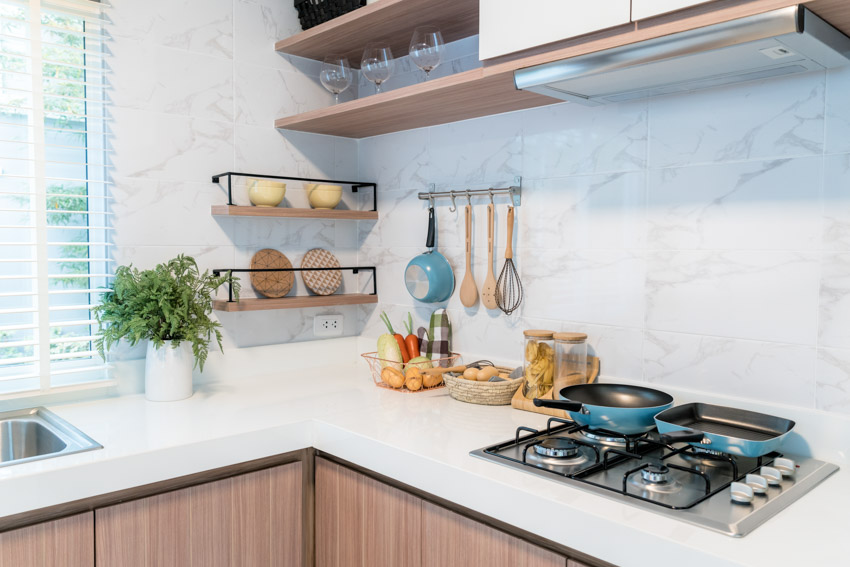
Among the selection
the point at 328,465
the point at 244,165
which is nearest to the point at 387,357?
the point at 328,465

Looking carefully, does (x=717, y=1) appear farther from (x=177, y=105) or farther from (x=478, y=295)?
(x=177, y=105)

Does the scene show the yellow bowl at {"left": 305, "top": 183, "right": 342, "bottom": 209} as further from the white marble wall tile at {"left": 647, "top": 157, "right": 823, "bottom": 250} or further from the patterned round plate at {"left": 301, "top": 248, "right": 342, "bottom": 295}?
the white marble wall tile at {"left": 647, "top": 157, "right": 823, "bottom": 250}

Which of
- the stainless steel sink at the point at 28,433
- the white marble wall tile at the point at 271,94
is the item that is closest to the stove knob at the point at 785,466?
the stainless steel sink at the point at 28,433

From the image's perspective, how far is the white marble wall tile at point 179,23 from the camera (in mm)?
2061

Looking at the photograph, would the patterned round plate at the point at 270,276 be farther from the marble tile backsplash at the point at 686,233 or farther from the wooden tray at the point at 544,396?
the wooden tray at the point at 544,396

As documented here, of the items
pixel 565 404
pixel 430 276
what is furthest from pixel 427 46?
pixel 565 404

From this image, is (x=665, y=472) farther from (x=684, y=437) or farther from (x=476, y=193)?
(x=476, y=193)

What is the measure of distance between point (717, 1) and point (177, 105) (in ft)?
5.39

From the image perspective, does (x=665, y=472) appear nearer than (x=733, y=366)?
Yes

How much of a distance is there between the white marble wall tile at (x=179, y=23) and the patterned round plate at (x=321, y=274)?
0.75m

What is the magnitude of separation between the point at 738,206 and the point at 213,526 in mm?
1461

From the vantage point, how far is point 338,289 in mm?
2586

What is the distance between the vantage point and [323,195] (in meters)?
2.40

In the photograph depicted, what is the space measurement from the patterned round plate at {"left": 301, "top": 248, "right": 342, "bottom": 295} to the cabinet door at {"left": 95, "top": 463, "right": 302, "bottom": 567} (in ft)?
2.81
